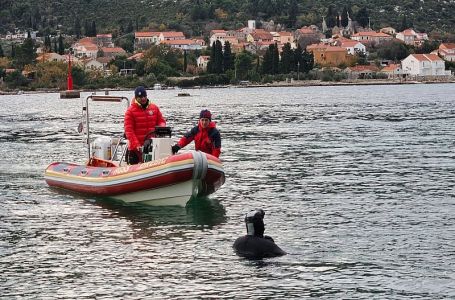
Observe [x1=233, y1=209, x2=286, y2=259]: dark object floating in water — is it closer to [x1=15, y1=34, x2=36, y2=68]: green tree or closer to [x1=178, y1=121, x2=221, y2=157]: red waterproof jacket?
[x1=178, y1=121, x2=221, y2=157]: red waterproof jacket

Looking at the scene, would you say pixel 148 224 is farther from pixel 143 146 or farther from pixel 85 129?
pixel 85 129

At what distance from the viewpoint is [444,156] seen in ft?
128

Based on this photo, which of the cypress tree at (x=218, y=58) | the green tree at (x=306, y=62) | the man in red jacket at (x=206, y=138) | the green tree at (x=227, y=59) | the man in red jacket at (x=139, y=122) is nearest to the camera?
the man in red jacket at (x=206, y=138)

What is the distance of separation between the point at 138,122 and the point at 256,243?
7691 mm

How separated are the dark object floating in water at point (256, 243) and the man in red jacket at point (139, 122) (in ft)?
22.9

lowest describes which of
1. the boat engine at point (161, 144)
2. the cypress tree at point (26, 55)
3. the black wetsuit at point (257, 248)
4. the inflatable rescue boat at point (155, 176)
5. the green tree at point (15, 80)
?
the green tree at point (15, 80)

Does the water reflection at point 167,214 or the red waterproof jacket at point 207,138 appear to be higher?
the red waterproof jacket at point 207,138

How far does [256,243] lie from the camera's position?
20.5 m

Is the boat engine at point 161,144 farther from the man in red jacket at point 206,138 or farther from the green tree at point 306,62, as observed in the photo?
the green tree at point 306,62

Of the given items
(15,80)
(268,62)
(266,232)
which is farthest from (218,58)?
(266,232)

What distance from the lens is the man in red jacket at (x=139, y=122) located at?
26953 mm

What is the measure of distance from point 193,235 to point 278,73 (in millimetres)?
167079

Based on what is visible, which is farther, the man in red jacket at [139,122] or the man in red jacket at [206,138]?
the man in red jacket at [139,122]

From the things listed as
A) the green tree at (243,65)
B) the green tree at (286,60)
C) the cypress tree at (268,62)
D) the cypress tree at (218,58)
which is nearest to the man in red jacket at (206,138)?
the cypress tree at (218,58)
